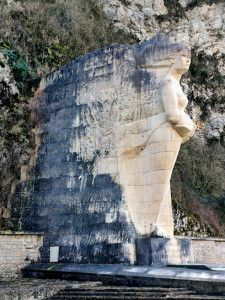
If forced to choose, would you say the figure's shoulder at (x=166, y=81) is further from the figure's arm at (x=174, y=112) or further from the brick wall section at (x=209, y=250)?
the brick wall section at (x=209, y=250)

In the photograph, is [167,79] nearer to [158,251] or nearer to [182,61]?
[182,61]

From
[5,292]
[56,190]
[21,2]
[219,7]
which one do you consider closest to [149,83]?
[56,190]

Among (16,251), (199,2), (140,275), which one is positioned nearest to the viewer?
(140,275)

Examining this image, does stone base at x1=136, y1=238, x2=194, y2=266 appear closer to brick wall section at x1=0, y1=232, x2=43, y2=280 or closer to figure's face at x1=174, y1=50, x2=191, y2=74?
brick wall section at x1=0, y1=232, x2=43, y2=280

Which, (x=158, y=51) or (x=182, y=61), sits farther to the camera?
(x=158, y=51)

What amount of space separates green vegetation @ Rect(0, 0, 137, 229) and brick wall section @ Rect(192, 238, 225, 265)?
665 cm

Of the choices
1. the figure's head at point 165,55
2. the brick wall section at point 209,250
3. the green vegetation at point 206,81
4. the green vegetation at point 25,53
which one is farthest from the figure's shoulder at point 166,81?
the green vegetation at point 206,81

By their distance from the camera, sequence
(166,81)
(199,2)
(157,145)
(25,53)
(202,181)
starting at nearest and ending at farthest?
(157,145), (166,81), (25,53), (202,181), (199,2)

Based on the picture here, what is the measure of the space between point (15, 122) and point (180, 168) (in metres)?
11.6

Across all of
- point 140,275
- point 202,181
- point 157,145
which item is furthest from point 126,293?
point 202,181

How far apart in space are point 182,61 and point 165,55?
0.45 meters

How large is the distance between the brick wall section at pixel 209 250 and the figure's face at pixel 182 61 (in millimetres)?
6363

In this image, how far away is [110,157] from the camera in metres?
9.82

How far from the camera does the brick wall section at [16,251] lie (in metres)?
9.49
